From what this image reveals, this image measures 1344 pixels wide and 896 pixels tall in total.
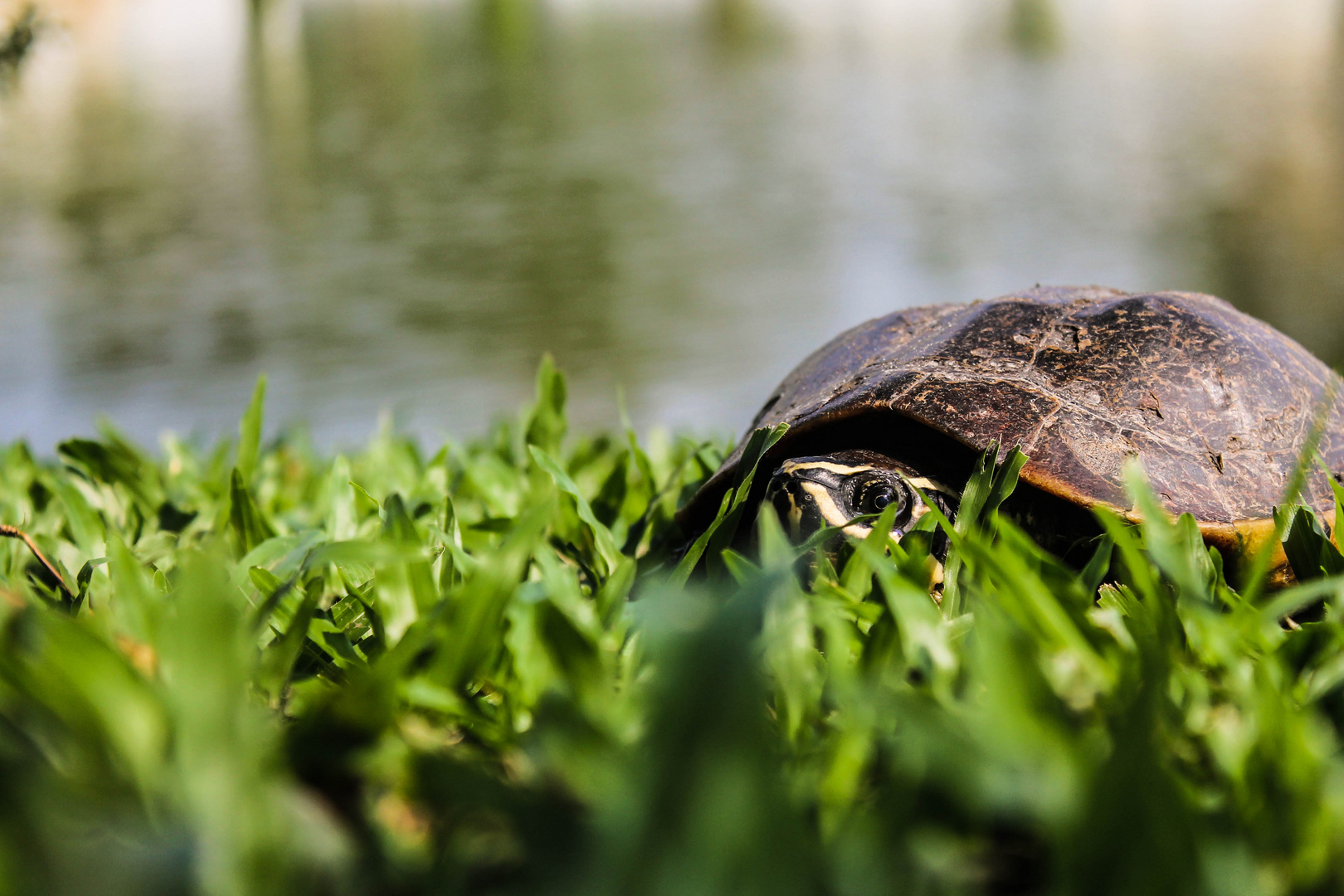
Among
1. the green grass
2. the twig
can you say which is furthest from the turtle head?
the twig

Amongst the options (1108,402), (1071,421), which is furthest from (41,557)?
(1108,402)

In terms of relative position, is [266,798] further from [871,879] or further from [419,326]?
[419,326]

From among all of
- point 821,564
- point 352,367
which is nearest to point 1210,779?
point 821,564

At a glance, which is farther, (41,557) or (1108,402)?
(1108,402)

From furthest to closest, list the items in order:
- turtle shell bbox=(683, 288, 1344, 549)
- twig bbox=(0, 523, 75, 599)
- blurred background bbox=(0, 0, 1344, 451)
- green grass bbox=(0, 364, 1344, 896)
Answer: blurred background bbox=(0, 0, 1344, 451), turtle shell bbox=(683, 288, 1344, 549), twig bbox=(0, 523, 75, 599), green grass bbox=(0, 364, 1344, 896)

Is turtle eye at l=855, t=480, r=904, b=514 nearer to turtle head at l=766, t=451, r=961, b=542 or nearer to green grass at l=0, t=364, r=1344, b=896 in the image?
turtle head at l=766, t=451, r=961, b=542

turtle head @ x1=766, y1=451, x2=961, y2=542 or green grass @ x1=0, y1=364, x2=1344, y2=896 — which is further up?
green grass @ x1=0, y1=364, x2=1344, y2=896

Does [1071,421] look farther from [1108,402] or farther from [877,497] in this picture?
[877,497]
